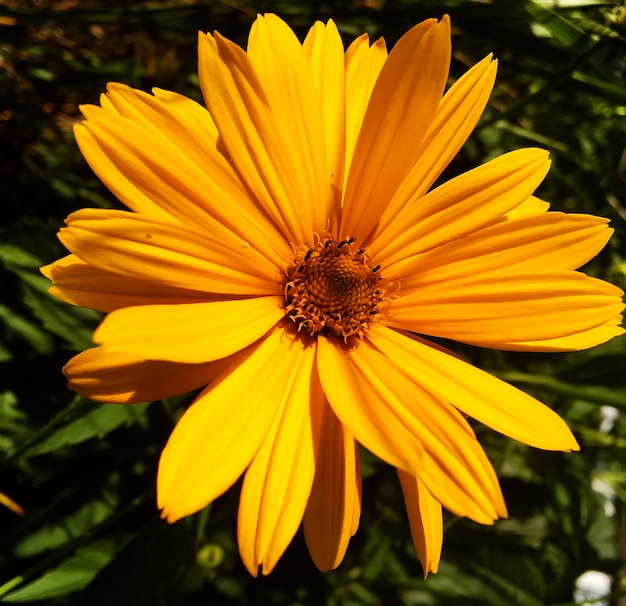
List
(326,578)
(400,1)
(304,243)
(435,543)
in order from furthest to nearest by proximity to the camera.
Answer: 1. (400,1)
2. (326,578)
3. (304,243)
4. (435,543)

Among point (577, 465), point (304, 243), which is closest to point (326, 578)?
point (577, 465)

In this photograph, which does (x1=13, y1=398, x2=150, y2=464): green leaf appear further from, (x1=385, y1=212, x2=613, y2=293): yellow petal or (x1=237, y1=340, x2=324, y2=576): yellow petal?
(x1=385, y1=212, x2=613, y2=293): yellow petal

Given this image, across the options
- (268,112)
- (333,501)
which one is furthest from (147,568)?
(268,112)

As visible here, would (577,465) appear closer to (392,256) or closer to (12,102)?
(392,256)

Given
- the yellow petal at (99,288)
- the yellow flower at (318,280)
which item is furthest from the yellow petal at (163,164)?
the yellow petal at (99,288)

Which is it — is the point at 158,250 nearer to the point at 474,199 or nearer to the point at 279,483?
the point at 279,483

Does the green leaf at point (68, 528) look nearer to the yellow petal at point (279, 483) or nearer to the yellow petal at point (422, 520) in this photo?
the yellow petal at point (279, 483)
